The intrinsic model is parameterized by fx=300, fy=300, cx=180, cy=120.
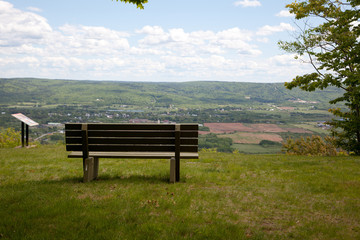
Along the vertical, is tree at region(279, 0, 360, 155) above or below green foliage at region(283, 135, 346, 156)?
above

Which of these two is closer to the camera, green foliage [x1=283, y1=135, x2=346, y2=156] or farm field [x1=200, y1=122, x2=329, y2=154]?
green foliage [x1=283, y1=135, x2=346, y2=156]

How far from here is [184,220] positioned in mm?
3967

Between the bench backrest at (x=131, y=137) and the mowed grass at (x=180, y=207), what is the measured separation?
0.71 m

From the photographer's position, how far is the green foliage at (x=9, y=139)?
64.5 feet

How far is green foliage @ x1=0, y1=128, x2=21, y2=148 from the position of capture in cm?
1966

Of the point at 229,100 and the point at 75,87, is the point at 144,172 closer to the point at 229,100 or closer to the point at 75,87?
the point at 229,100

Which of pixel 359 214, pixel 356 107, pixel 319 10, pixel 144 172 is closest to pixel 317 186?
pixel 359 214

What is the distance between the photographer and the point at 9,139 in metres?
20.3

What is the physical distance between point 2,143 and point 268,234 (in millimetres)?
20497

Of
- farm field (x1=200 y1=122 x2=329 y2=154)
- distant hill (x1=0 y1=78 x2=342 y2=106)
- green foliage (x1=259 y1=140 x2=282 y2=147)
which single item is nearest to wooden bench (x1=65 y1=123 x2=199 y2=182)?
farm field (x1=200 y1=122 x2=329 y2=154)

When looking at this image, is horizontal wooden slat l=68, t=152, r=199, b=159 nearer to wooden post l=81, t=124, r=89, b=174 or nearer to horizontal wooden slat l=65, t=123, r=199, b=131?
wooden post l=81, t=124, r=89, b=174

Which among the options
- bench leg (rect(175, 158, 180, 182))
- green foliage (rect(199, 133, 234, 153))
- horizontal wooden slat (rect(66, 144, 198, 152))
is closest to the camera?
horizontal wooden slat (rect(66, 144, 198, 152))

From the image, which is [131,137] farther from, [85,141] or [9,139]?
[9,139]

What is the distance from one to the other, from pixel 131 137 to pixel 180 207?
1.96 metres
